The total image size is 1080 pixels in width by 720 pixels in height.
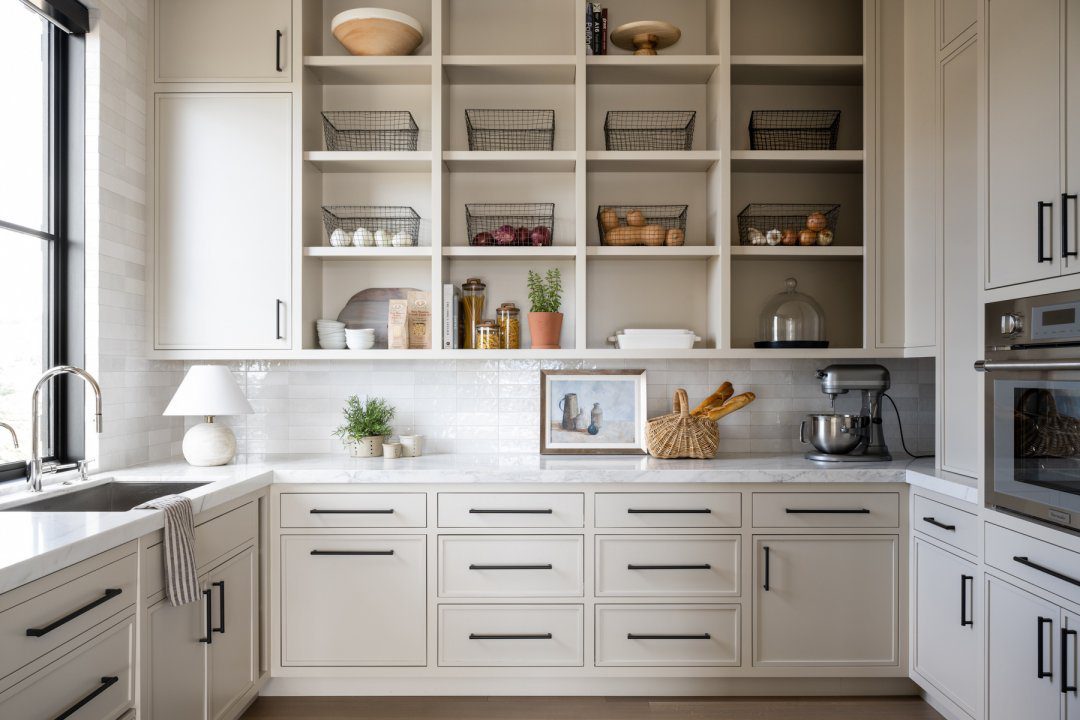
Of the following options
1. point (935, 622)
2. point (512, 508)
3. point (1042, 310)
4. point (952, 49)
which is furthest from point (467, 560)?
point (952, 49)

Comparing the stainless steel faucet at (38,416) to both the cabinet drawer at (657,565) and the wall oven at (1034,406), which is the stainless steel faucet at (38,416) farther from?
the wall oven at (1034,406)

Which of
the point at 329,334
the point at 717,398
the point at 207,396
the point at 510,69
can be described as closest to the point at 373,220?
the point at 329,334

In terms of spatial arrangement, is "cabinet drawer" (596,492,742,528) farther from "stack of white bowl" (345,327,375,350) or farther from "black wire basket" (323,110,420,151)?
"black wire basket" (323,110,420,151)

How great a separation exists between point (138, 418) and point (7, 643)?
5.41 ft

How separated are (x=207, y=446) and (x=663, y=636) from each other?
1.92 metres

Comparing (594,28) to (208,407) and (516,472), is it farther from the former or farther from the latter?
(208,407)

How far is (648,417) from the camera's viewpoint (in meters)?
3.09

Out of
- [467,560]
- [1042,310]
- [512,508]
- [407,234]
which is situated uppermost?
[407,234]

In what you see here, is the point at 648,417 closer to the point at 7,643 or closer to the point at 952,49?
the point at 952,49

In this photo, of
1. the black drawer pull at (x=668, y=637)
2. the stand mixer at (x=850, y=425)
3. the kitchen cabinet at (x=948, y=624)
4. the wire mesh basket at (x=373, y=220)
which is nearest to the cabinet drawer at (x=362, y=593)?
the black drawer pull at (x=668, y=637)

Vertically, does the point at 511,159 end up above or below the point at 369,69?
below

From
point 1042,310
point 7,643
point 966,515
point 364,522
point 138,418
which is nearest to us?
point 7,643

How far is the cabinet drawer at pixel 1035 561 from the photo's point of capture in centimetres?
174

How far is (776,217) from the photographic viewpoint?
3.05 metres
